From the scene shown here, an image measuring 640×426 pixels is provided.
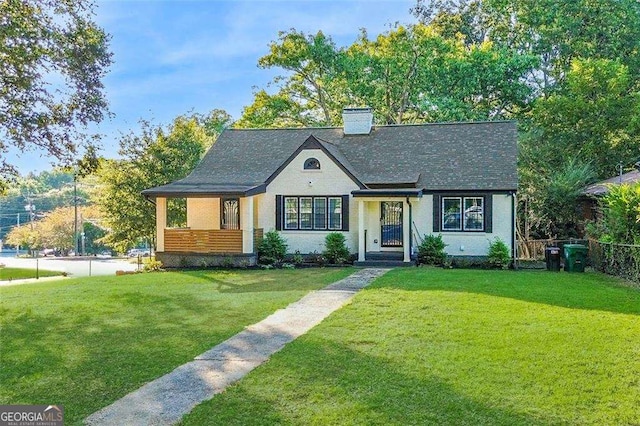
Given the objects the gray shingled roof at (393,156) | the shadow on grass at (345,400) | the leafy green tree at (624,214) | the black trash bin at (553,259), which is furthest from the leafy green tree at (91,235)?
the shadow on grass at (345,400)

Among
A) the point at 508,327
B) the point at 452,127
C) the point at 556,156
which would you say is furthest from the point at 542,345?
the point at 556,156

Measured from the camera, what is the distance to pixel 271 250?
18.3 m

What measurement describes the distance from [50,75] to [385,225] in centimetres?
1192

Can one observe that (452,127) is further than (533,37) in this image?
No

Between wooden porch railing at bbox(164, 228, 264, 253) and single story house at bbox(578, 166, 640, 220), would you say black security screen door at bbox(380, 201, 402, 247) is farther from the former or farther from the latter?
single story house at bbox(578, 166, 640, 220)

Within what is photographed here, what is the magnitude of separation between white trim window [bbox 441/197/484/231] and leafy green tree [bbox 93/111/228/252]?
46.7ft

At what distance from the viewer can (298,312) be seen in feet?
31.8

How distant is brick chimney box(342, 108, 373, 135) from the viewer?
73.7 ft

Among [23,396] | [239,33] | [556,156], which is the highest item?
[239,33]

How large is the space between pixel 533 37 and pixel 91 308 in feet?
98.9

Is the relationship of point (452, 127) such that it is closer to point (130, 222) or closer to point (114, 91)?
point (114, 91)

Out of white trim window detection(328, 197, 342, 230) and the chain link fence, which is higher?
white trim window detection(328, 197, 342, 230)

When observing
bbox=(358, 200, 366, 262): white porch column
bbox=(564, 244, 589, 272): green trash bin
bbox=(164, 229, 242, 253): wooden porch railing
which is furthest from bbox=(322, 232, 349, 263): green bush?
bbox=(564, 244, 589, 272): green trash bin

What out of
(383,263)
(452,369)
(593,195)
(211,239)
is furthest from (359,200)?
(452,369)
